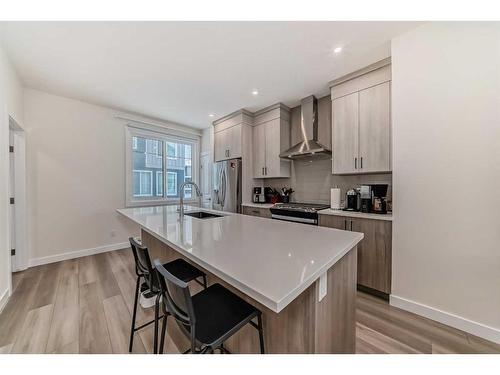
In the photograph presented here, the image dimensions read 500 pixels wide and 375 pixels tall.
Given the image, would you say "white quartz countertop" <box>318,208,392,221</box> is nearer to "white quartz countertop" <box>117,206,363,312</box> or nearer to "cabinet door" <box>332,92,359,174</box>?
"cabinet door" <box>332,92,359,174</box>

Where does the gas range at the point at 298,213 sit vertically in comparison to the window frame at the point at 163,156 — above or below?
Result: below

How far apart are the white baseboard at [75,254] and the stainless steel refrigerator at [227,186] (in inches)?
78.0

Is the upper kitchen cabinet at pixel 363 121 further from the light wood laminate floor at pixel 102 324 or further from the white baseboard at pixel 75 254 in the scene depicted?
the white baseboard at pixel 75 254

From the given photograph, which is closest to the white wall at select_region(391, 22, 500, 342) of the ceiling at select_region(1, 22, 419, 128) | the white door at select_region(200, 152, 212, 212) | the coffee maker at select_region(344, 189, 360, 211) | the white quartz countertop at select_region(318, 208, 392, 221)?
the white quartz countertop at select_region(318, 208, 392, 221)

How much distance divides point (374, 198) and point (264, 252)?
1.95 meters

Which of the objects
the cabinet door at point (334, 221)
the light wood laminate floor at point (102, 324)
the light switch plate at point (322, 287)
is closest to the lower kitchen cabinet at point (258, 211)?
the cabinet door at point (334, 221)

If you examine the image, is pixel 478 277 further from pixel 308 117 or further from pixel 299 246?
pixel 308 117

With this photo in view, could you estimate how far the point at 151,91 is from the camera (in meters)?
3.01

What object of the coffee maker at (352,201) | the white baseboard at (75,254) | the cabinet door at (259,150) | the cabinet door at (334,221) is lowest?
the white baseboard at (75,254)

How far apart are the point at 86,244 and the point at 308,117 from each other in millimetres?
4386

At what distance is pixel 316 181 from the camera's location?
10.9ft

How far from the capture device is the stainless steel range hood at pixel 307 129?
10.2 ft
